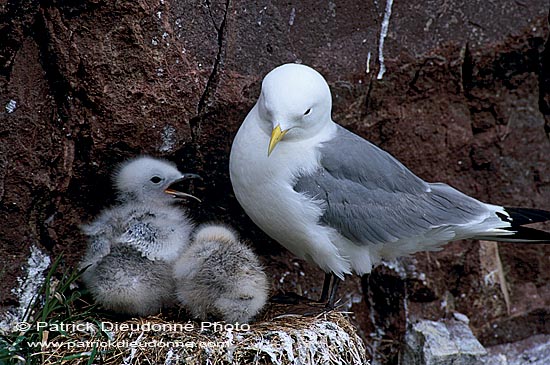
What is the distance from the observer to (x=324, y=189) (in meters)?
3.60

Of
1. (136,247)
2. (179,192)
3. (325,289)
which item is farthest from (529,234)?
(136,247)

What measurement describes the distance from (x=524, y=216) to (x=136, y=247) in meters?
1.67

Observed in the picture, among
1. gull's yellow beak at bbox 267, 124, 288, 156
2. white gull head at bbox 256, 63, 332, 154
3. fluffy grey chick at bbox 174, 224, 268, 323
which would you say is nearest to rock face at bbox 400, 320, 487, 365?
fluffy grey chick at bbox 174, 224, 268, 323

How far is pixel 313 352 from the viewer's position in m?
3.45

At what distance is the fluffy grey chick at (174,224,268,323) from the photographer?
345 centimetres

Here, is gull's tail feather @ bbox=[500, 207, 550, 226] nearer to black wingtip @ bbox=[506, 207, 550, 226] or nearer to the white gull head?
black wingtip @ bbox=[506, 207, 550, 226]

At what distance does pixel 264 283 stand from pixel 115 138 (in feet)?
3.01

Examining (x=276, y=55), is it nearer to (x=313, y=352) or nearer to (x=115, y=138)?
(x=115, y=138)

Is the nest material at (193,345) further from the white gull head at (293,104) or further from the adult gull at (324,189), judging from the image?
the white gull head at (293,104)

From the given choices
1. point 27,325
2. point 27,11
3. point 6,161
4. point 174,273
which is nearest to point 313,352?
point 174,273

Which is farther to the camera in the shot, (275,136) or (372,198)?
(372,198)

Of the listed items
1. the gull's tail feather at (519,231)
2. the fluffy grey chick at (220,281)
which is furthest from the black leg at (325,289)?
the gull's tail feather at (519,231)

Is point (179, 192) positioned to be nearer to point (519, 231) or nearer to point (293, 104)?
point (293, 104)

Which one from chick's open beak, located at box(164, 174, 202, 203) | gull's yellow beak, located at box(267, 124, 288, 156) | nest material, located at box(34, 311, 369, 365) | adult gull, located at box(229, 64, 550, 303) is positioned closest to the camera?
nest material, located at box(34, 311, 369, 365)
